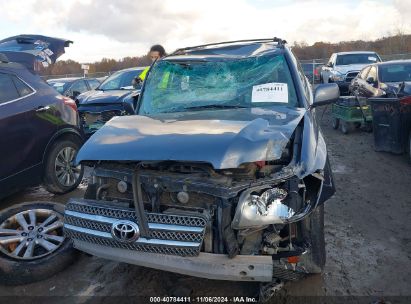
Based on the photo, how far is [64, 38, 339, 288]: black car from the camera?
8.81 feet

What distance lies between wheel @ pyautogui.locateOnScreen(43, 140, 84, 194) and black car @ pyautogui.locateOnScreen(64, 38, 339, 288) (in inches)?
91.8

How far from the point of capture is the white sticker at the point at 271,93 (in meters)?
3.90

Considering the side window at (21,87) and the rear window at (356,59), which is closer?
the side window at (21,87)

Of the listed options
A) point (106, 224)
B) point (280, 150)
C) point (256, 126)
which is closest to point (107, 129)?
point (106, 224)

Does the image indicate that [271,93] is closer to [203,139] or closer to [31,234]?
[203,139]

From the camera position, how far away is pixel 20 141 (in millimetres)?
4961

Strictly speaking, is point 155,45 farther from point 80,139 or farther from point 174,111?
point 174,111

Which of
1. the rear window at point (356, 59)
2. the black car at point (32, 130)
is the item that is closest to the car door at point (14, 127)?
the black car at point (32, 130)

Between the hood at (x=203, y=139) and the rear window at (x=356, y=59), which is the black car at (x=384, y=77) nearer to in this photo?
the hood at (x=203, y=139)

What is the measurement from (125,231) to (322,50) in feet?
132

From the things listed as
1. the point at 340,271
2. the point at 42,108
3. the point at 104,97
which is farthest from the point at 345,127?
the point at 42,108

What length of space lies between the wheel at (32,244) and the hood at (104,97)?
479cm

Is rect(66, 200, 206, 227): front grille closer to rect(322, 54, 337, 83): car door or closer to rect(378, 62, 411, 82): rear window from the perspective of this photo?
rect(378, 62, 411, 82): rear window

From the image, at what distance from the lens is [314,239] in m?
2.93
